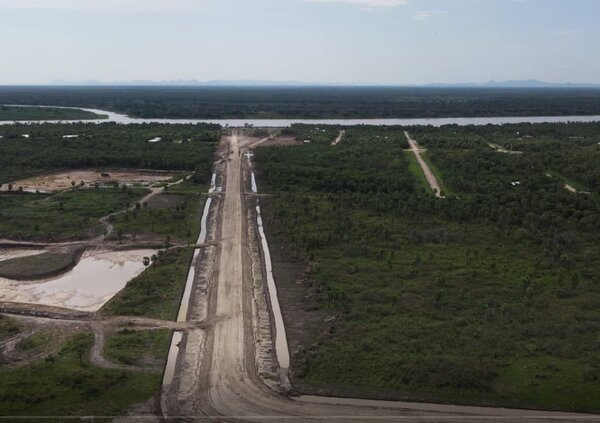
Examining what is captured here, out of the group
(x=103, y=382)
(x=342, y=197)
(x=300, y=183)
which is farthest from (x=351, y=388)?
(x=300, y=183)

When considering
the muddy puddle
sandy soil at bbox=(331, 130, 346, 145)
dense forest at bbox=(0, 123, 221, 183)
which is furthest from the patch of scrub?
sandy soil at bbox=(331, 130, 346, 145)

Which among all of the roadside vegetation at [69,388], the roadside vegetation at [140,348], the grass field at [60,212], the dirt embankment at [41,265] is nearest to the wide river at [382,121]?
the grass field at [60,212]

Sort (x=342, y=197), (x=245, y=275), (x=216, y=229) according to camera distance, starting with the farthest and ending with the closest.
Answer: (x=342, y=197), (x=216, y=229), (x=245, y=275)

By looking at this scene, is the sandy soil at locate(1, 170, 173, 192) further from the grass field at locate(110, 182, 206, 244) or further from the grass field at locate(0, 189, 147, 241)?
the grass field at locate(110, 182, 206, 244)

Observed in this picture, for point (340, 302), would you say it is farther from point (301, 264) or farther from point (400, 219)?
point (400, 219)

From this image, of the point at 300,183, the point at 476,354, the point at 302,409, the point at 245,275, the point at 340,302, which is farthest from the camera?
Answer: the point at 300,183

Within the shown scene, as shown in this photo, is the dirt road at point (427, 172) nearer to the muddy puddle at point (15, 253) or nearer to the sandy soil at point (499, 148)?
the sandy soil at point (499, 148)
